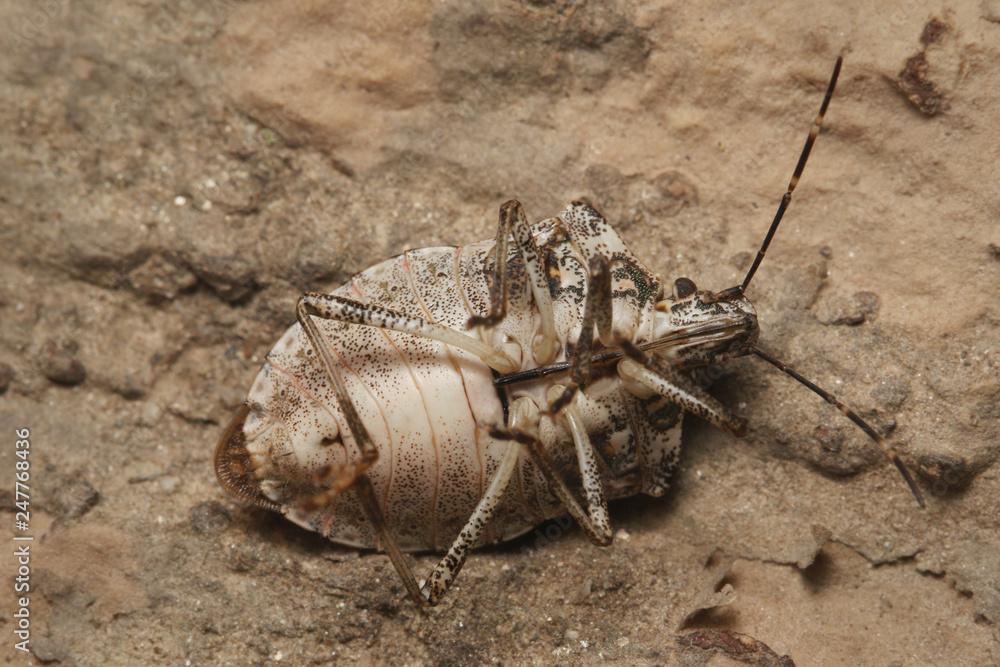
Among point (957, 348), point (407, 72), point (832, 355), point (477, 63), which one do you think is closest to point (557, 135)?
point (477, 63)

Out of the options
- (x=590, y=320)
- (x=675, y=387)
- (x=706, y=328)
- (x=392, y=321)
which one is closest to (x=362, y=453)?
(x=392, y=321)

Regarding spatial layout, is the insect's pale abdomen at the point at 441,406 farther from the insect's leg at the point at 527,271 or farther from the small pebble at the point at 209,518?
the small pebble at the point at 209,518

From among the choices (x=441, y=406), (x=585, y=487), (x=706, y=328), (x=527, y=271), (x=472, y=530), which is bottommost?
(x=472, y=530)

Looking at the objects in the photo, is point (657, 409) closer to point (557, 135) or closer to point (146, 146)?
point (557, 135)

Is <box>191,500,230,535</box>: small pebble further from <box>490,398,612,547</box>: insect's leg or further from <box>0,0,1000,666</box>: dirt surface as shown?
<box>490,398,612,547</box>: insect's leg

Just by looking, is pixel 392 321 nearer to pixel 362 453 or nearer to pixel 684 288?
pixel 362 453

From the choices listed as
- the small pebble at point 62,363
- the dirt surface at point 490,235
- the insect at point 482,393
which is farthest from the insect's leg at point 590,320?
the small pebble at point 62,363

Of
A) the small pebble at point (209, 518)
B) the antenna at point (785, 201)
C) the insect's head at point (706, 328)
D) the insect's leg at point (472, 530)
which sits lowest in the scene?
the small pebble at point (209, 518)
